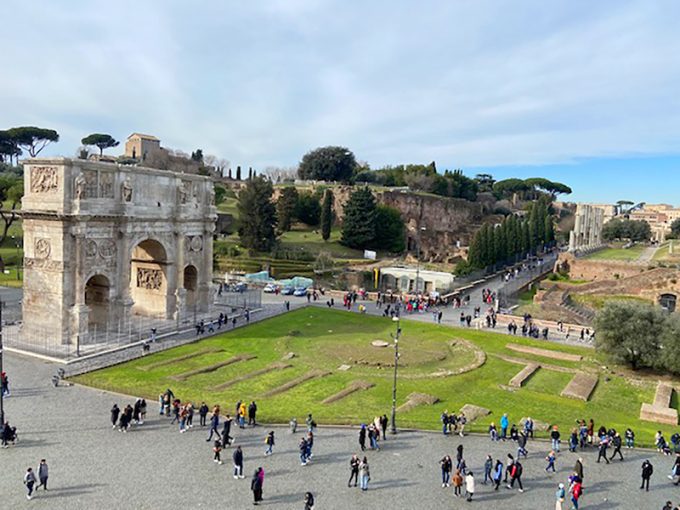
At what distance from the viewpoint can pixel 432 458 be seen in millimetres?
17859

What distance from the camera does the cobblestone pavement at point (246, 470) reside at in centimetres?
1481

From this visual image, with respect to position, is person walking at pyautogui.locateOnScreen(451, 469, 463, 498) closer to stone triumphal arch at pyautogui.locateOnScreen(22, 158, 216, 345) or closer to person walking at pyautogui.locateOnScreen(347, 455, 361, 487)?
person walking at pyautogui.locateOnScreen(347, 455, 361, 487)

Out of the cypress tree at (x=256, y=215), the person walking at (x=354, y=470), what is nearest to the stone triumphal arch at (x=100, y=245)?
the person walking at (x=354, y=470)

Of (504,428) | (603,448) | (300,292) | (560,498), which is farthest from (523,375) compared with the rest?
(300,292)

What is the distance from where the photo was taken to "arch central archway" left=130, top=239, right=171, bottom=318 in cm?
3444

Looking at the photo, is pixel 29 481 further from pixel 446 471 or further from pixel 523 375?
pixel 523 375

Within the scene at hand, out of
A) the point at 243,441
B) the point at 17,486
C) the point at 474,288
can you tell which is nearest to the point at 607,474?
the point at 243,441

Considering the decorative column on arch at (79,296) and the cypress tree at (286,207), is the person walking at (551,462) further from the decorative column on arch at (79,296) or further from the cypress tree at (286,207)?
the cypress tree at (286,207)

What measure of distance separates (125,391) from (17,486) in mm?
7571

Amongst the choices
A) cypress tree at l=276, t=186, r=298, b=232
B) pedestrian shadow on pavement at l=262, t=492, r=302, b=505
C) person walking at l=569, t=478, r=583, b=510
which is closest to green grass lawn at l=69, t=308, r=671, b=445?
pedestrian shadow on pavement at l=262, t=492, r=302, b=505

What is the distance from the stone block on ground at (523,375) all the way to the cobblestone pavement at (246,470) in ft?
20.6

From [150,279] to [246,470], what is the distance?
2140 cm

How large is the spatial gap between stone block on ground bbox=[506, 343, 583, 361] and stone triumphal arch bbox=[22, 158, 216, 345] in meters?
19.5

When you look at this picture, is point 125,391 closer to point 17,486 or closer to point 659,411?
point 17,486
